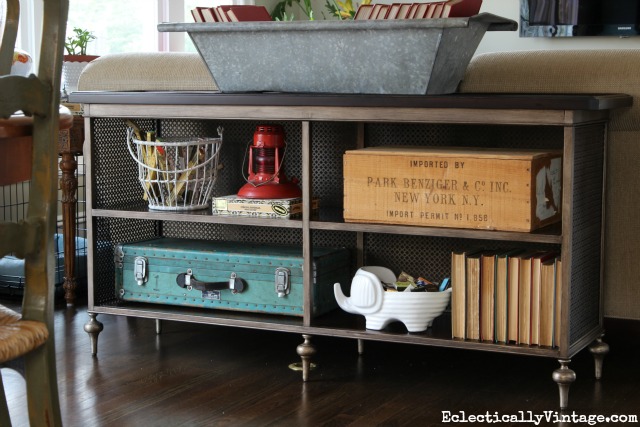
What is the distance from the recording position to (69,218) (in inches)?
125

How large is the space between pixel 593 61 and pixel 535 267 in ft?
1.92

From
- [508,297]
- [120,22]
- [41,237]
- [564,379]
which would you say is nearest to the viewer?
[41,237]

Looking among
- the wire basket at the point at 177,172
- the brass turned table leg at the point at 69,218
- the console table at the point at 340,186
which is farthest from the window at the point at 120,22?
the wire basket at the point at 177,172

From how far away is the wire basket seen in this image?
8.61ft

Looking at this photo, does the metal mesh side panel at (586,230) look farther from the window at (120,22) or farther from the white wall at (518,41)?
the white wall at (518,41)

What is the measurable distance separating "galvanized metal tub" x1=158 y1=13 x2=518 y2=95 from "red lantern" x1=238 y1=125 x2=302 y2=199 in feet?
0.45

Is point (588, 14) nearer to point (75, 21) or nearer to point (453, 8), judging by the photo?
point (75, 21)

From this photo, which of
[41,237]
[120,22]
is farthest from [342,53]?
[120,22]

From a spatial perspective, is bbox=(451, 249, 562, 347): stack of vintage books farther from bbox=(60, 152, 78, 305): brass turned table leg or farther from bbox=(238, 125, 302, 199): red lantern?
bbox=(60, 152, 78, 305): brass turned table leg

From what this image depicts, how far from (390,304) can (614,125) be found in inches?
28.6

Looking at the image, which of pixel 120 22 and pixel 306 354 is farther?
pixel 120 22

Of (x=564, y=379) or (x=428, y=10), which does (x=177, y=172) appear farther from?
(x=564, y=379)

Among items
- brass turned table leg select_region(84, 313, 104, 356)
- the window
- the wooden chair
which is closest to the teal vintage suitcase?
brass turned table leg select_region(84, 313, 104, 356)

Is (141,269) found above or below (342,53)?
below
